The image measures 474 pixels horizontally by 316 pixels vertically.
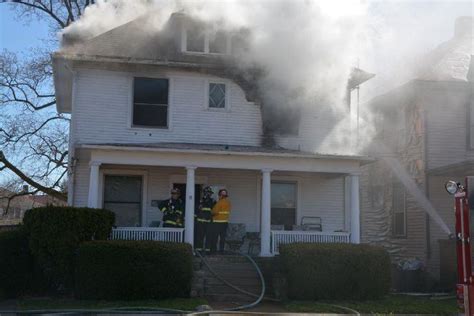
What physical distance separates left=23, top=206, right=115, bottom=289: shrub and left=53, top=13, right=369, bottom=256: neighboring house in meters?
2.97

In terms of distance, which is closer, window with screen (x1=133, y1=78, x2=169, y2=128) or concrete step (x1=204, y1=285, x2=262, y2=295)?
concrete step (x1=204, y1=285, x2=262, y2=295)

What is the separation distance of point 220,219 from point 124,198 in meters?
3.02

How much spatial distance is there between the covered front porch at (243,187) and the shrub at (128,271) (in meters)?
1.97

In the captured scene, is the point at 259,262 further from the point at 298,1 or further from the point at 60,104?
the point at 60,104

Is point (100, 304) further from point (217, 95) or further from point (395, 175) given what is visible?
point (395, 175)

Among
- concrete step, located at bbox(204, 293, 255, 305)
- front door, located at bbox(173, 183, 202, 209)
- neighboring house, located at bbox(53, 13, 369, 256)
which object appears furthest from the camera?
front door, located at bbox(173, 183, 202, 209)

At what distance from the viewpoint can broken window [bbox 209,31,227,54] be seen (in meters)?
16.5

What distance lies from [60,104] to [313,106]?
830cm

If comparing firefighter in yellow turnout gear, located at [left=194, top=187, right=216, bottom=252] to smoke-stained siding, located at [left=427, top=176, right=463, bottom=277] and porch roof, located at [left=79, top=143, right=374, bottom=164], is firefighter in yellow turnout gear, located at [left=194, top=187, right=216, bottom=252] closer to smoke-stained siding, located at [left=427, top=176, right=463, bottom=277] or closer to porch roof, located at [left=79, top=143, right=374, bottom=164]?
porch roof, located at [left=79, top=143, right=374, bottom=164]

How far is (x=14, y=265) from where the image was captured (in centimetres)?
1256

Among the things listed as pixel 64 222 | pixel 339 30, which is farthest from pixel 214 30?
pixel 64 222

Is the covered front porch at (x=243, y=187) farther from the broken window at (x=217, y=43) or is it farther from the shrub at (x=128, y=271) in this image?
the broken window at (x=217, y=43)

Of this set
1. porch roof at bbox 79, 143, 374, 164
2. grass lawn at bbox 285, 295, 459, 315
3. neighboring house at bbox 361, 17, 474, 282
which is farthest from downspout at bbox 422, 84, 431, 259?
grass lawn at bbox 285, 295, 459, 315

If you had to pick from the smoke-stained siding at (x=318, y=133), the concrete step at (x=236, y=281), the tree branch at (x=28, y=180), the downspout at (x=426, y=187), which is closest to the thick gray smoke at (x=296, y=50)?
the smoke-stained siding at (x=318, y=133)
